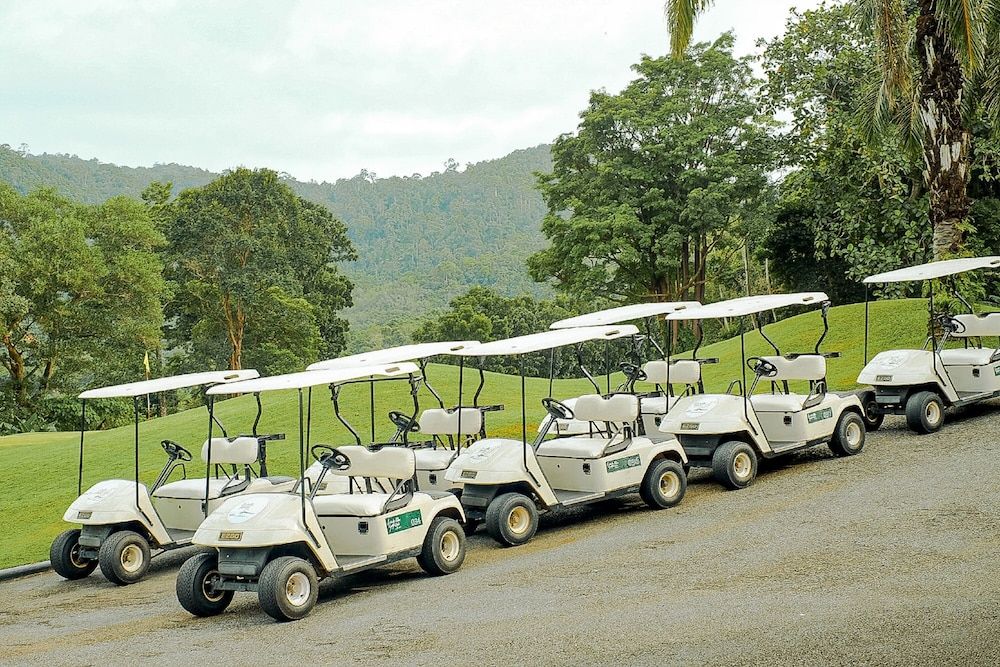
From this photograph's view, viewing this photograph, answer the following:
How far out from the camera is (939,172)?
17859mm

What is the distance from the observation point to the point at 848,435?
1286 centimetres

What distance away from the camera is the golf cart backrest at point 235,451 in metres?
11.3

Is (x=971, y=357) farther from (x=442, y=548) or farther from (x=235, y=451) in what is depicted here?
(x=235, y=451)

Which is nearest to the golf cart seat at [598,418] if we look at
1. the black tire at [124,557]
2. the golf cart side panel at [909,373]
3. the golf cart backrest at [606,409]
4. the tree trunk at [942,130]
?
the golf cart backrest at [606,409]

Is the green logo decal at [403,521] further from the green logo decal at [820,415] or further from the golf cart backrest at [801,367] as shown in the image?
the golf cart backrest at [801,367]

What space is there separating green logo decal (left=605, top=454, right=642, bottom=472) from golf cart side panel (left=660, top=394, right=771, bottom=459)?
120 cm

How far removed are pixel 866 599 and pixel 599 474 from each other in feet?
13.1

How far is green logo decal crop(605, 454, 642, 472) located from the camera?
35.5 ft

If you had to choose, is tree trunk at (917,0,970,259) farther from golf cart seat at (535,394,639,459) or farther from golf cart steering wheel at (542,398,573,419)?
golf cart steering wheel at (542,398,573,419)

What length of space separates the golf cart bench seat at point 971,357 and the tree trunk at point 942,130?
372cm

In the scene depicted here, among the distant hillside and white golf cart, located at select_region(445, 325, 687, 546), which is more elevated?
the distant hillside

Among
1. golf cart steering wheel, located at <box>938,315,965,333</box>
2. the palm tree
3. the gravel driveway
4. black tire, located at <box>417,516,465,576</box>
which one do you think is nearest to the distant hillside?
the palm tree

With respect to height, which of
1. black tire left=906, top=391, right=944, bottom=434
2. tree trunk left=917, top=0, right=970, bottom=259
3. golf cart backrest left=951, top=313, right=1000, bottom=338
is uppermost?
tree trunk left=917, top=0, right=970, bottom=259

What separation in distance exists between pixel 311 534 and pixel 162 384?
271 centimetres
